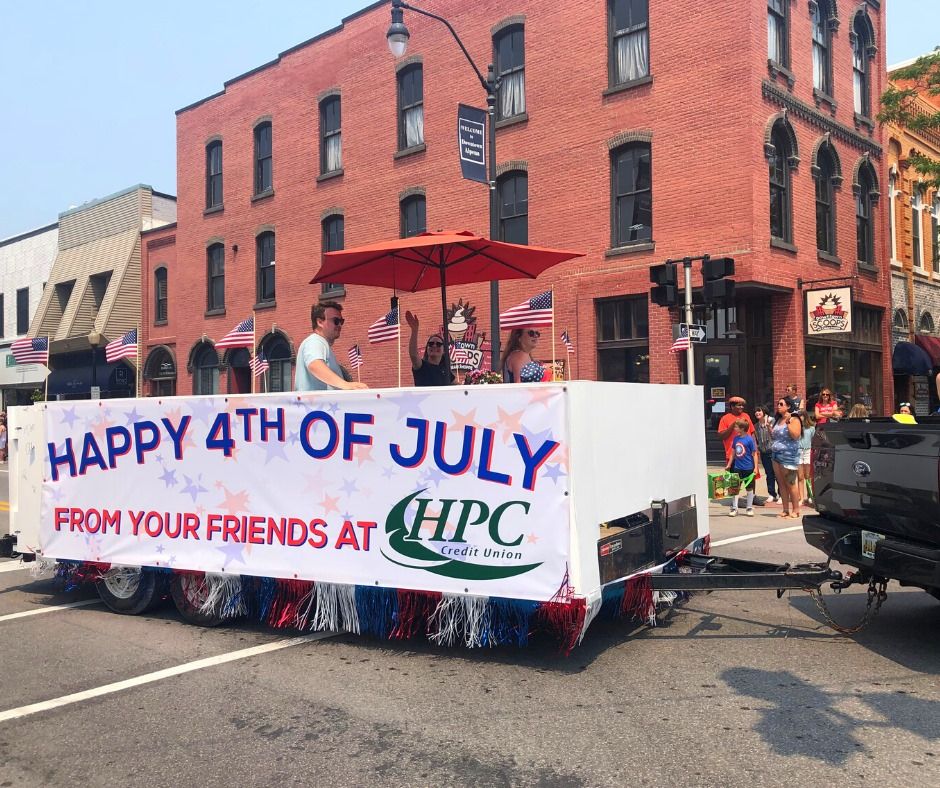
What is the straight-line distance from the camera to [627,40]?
17516mm

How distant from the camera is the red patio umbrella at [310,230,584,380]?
7.40m

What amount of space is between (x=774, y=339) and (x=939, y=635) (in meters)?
12.3

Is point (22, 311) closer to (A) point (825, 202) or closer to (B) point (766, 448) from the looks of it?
(A) point (825, 202)

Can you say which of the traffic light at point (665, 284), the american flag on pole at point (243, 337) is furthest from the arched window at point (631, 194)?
Result: the american flag on pole at point (243, 337)

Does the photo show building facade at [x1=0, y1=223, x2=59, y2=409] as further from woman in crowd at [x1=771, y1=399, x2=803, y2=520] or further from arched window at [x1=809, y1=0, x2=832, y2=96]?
woman in crowd at [x1=771, y1=399, x2=803, y2=520]

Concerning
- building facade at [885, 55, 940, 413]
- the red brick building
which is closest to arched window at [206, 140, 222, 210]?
the red brick building

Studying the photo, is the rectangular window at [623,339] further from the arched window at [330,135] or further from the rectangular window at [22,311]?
the rectangular window at [22,311]

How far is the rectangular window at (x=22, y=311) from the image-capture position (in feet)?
116

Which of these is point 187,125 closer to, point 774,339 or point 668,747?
point 774,339

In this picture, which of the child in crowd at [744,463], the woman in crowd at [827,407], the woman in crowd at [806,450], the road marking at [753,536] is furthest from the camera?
the woman in crowd at [827,407]

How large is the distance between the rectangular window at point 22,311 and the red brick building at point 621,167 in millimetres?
16567

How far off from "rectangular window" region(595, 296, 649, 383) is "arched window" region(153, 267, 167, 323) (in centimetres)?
1759

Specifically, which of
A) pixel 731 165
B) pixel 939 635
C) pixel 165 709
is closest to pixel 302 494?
pixel 165 709

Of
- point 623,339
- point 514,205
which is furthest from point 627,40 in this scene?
point 623,339
